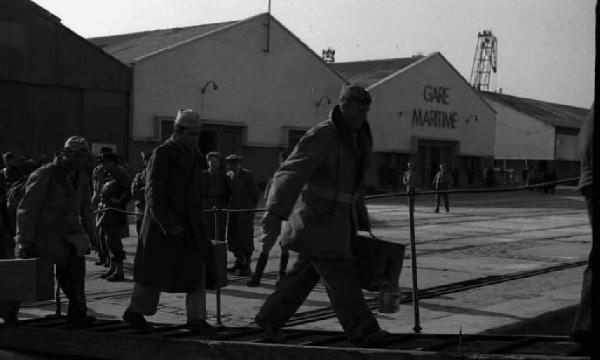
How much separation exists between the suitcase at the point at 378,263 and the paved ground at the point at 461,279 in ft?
6.02

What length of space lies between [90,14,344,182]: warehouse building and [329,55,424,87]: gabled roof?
5.13 metres

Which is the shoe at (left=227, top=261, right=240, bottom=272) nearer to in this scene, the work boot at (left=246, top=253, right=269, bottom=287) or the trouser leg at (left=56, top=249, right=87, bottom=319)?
the work boot at (left=246, top=253, right=269, bottom=287)

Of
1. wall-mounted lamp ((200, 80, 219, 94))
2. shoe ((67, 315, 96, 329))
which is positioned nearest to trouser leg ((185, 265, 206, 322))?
shoe ((67, 315, 96, 329))

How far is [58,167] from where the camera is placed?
773 centimetres

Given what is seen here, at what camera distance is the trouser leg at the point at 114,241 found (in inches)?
468

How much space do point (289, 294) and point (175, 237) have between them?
121cm

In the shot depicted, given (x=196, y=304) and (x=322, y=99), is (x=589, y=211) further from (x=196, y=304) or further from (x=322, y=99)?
(x=322, y=99)

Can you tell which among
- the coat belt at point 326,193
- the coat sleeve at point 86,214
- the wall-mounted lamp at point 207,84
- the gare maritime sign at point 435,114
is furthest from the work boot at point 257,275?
the gare maritime sign at point 435,114

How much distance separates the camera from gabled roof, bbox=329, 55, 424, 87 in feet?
155

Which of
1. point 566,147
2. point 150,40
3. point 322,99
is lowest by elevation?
point 566,147

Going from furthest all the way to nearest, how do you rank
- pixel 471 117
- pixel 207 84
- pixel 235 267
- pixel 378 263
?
1. pixel 471 117
2. pixel 207 84
3. pixel 235 267
4. pixel 378 263

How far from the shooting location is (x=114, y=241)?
11961 mm

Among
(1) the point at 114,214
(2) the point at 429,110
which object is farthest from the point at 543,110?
(1) the point at 114,214

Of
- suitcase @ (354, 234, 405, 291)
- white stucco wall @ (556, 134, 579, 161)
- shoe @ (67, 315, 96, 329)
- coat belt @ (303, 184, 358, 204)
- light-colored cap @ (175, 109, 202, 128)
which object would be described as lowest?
shoe @ (67, 315, 96, 329)
